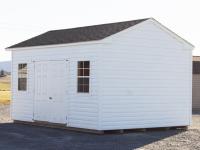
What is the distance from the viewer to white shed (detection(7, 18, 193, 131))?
18969 mm

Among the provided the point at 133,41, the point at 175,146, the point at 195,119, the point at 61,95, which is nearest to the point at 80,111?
the point at 61,95

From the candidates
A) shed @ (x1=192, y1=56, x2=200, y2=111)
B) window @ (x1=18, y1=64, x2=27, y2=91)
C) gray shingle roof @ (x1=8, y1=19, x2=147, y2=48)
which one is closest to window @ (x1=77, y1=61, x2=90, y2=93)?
gray shingle roof @ (x1=8, y1=19, x2=147, y2=48)

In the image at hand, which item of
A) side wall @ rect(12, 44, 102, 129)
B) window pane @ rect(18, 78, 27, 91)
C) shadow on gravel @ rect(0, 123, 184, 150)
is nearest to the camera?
shadow on gravel @ rect(0, 123, 184, 150)

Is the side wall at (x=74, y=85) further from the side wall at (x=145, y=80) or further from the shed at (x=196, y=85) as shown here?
the shed at (x=196, y=85)

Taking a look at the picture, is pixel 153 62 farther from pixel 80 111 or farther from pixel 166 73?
pixel 80 111

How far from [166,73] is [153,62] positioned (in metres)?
0.79

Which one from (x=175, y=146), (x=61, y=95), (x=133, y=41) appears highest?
(x=133, y=41)

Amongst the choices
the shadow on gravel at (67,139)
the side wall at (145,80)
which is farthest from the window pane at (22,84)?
the side wall at (145,80)

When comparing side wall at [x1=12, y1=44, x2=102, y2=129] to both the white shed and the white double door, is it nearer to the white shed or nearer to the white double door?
the white shed

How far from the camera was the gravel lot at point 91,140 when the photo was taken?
15.5 meters

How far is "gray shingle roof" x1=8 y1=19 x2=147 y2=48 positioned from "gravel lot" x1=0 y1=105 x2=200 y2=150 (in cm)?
333

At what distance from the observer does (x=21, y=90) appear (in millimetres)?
22875

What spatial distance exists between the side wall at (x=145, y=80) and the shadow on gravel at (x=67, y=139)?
680 mm

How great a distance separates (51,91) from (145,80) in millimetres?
3583
